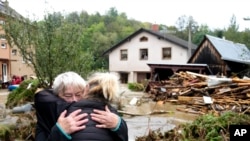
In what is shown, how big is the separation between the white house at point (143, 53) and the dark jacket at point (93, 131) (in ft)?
108

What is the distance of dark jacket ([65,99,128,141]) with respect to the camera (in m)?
2.34

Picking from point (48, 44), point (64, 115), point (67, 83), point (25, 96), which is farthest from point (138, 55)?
point (64, 115)

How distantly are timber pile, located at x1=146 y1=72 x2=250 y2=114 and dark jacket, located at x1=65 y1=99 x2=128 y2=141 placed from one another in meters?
11.0

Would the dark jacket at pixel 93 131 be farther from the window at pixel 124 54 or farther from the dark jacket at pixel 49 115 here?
the window at pixel 124 54

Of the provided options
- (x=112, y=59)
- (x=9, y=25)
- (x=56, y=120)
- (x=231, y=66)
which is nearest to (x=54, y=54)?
(x=9, y=25)

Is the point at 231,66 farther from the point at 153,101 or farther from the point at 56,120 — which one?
the point at 56,120

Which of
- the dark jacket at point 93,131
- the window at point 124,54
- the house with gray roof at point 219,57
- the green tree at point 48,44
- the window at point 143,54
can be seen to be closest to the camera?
the dark jacket at point 93,131

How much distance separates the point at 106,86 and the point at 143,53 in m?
35.8

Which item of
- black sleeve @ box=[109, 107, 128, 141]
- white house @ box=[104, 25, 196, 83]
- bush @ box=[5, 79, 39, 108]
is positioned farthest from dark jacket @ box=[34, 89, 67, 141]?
white house @ box=[104, 25, 196, 83]

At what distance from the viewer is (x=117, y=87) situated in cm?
260

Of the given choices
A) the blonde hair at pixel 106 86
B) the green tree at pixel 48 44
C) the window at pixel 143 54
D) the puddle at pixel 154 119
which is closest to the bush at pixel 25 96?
the green tree at pixel 48 44

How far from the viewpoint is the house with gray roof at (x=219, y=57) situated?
87.9ft

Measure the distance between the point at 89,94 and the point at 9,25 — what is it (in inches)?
320

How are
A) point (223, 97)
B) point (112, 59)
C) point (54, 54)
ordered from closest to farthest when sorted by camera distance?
point (54, 54) → point (223, 97) → point (112, 59)
